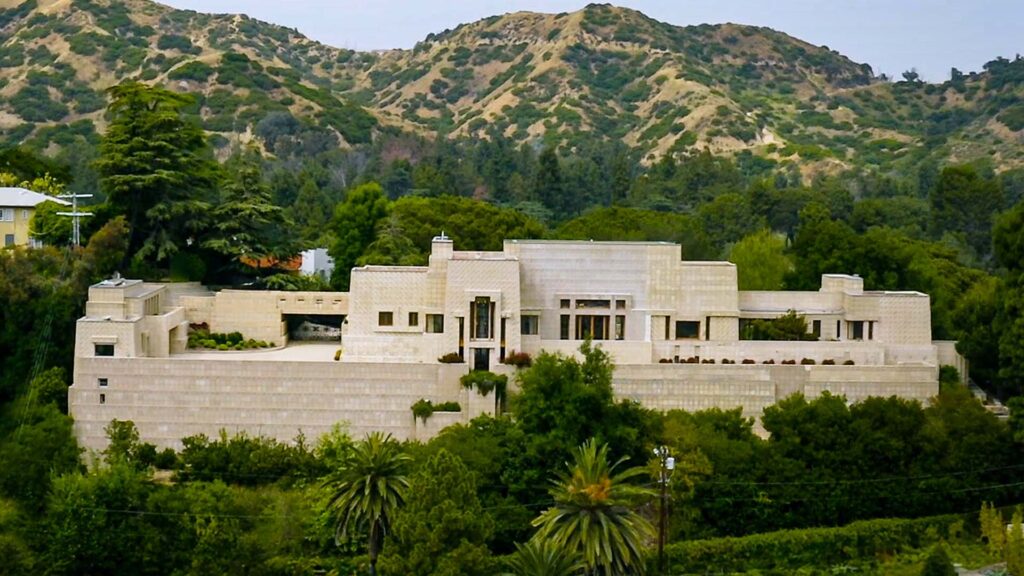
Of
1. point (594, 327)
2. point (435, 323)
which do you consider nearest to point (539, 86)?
point (594, 327)

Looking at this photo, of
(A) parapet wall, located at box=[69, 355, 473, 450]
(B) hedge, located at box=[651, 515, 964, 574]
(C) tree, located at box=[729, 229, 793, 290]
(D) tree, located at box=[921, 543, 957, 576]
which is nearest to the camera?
(D) tree, located at box=[921, 543, 957, 576]

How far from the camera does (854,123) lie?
146 m

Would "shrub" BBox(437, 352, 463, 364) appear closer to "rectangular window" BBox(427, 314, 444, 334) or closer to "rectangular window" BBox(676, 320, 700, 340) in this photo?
"rectangular window" BBox(427, 314, 444, 334)

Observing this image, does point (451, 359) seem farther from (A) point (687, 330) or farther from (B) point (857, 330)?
(B) point (857, 330)

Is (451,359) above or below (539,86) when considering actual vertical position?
below

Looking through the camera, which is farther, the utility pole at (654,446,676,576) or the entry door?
the entry door

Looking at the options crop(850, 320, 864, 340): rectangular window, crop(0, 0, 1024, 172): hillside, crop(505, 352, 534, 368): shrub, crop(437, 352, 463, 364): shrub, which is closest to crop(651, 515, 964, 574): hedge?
crop(505, 352, 534, 368): shrub

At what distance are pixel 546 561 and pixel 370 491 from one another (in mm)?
4452

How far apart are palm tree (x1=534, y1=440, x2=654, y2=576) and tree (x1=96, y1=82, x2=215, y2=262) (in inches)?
846

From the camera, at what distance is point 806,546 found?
36.3m

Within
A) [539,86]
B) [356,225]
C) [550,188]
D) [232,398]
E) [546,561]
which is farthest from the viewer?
[539,86]

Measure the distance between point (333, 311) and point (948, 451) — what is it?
19082mm

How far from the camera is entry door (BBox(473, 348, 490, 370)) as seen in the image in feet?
134

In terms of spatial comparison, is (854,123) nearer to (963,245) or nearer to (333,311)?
(963,245)
